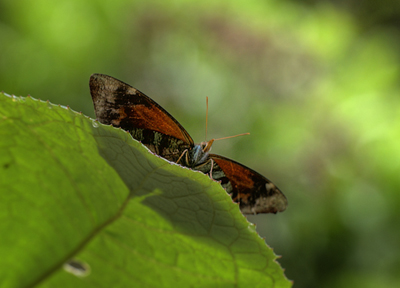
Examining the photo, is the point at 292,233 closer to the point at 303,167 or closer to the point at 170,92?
the point at 303,167

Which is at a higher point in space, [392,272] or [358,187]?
[358,187]

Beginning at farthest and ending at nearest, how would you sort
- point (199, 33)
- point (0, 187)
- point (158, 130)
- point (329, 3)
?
point (329, 3) < point (199, 33) < point (158, 130) < point (0, 187)

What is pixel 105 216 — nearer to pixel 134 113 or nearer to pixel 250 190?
pixel 134 113

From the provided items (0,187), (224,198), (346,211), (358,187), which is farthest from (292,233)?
(0,187)

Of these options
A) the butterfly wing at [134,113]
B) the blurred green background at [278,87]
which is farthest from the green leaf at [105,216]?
the blurred green background at [278,87]

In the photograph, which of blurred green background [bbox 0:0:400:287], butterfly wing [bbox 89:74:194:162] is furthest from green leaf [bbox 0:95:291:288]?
blurred green background [bbox 0:0:400:287]

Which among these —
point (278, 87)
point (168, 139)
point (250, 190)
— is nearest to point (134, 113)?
point (168, 139)

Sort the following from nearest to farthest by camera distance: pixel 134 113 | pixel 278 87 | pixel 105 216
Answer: pixel 105 216
pixel 134 113
pixel 278 87
